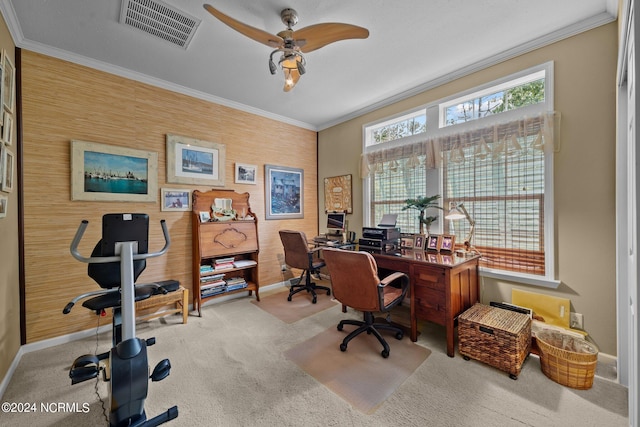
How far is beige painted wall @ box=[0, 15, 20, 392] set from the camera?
5.82ft

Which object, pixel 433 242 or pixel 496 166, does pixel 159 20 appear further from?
pixel 496 166

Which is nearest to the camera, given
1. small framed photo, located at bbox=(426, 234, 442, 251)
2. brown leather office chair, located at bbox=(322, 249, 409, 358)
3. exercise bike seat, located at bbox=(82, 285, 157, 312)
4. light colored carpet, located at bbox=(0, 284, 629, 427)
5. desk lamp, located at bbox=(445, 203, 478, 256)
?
light colored carpet, located at bbox=(0, 284, 629, 427)

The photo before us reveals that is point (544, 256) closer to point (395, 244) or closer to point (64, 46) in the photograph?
point (395, 244)

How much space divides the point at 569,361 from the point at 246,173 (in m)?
3.89

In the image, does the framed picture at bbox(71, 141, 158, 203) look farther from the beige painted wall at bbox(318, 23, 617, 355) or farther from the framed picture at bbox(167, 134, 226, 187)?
the beige painted wall at bbox(318, 23, 617, 355)

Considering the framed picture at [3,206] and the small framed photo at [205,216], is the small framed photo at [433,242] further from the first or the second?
the framed picture at [3,206]

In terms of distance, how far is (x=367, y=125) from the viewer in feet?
12.6

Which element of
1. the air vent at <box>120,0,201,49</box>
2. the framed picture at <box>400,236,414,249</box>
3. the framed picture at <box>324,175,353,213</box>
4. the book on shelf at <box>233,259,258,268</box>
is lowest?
the book on shelf at <box>233,259,258,268</box>

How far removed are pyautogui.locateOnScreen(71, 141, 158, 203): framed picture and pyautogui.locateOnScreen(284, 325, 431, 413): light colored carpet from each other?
244 centimetres

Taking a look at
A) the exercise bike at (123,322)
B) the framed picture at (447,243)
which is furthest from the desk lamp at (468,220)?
the exercise bike at (123,322)

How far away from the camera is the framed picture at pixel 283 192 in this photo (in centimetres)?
400

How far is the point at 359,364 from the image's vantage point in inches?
79.5

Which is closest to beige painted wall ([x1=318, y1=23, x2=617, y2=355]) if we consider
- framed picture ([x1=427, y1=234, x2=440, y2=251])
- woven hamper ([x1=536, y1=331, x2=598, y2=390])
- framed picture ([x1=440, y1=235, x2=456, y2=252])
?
woven hamper ([x1=536, y1=331, x2=598, y2=390])

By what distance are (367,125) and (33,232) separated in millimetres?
4077
